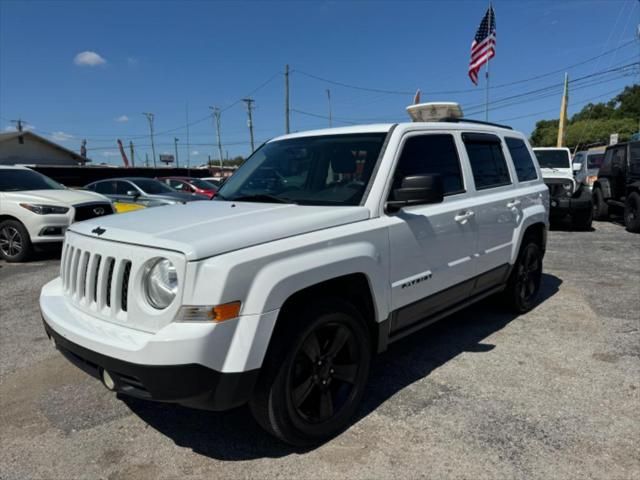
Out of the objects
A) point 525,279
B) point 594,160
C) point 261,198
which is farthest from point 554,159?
point 261,198

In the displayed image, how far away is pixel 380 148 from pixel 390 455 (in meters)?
1.92

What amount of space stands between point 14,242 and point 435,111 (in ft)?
24.6

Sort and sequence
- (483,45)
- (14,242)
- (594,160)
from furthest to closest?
(483,45) < (594,160) < (14,242)

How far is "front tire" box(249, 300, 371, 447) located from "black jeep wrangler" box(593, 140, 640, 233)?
9924 mm

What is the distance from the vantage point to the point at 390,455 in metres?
2.54

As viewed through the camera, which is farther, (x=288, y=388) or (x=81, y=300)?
(x=81, y=300)

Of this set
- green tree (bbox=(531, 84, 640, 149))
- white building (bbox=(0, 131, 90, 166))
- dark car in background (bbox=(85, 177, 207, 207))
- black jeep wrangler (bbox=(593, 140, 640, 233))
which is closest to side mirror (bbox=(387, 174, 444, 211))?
dark car in background (bbox=(85, 177, 207, 207))

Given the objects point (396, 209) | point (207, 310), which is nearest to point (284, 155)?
point (396, 209)

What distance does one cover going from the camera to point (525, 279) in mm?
4883

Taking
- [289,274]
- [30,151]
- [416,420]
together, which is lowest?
[416,420]

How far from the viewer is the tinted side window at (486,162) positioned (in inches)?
155

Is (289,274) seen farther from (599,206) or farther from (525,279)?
(599,206)

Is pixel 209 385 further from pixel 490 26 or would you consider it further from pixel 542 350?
pixel 490 26

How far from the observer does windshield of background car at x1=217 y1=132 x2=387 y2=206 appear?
3076 millimetres
